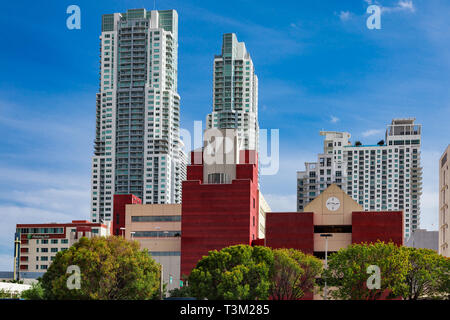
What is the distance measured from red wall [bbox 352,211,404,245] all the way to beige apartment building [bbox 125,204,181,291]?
50470 millimetres

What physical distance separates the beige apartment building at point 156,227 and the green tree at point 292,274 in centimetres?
6476

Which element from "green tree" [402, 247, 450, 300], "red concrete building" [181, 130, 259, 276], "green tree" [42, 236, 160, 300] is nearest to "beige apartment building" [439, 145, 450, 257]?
"green tree" [402, 247, 450, 300]

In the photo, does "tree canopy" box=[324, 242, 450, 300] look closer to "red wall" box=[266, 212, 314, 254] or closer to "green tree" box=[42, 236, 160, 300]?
"green tree" box=[42, 236, 160, 300]

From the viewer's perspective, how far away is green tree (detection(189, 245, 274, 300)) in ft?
322

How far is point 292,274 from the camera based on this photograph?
104438 millimetres

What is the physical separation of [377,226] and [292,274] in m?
38.0

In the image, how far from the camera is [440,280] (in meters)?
102

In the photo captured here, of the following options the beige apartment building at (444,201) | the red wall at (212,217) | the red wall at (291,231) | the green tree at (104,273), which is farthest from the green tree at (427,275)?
the red wall at (212,217)

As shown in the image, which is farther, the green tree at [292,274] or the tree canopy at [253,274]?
the green tree at [292,274]

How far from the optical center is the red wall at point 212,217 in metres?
153

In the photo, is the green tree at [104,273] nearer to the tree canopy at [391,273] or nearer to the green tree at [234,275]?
the green tree at [234,275]
